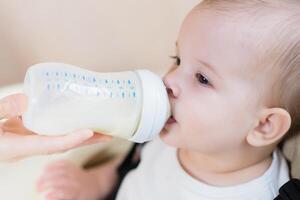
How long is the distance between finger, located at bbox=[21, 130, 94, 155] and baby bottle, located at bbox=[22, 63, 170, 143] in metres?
0.01

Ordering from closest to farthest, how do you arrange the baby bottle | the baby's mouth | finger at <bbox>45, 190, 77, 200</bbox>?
the baby bottle < the baby's mouth < finger at <bbox>45, 190, 77, 200</bbox>

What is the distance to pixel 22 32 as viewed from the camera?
0.99m

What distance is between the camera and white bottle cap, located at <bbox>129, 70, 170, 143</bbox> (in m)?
0.70

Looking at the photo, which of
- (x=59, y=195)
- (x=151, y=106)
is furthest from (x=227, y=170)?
(x=59, y=195)

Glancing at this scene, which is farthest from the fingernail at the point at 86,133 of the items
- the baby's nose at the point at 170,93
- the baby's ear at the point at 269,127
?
the baby's ear at the point at 269,127

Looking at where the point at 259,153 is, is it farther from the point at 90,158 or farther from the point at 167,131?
the point at 90,158

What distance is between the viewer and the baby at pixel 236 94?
0.71 metres

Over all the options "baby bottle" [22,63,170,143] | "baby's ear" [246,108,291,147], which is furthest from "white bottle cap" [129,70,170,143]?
"baby's ear" [246,108,291,147]

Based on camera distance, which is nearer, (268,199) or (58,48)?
(268,199)

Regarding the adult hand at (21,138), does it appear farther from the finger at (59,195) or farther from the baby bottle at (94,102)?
the finger at (59,195)

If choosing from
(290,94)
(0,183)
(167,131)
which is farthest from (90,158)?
(290,94)

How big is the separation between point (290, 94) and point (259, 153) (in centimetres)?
15

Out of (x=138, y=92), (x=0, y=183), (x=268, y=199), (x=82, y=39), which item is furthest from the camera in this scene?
(x=82, y=39)

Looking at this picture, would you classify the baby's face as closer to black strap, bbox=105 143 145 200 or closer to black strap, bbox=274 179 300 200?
black strap, bbox=274 179 300 200
